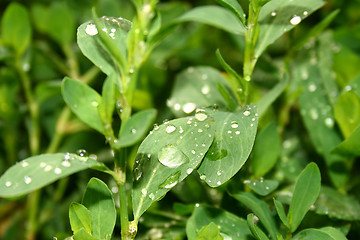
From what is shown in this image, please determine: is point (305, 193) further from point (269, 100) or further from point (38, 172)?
point (38, 172)

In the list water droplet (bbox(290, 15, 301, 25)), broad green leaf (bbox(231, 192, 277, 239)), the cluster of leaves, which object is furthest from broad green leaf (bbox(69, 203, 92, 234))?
water droplet (bbox(290, 15, 301, 25))

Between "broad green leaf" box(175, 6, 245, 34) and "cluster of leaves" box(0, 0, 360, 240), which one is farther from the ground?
"broad green leaf" box(175, 6, 245, 34)

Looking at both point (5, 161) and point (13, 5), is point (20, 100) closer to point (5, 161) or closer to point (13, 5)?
point (5, 161)

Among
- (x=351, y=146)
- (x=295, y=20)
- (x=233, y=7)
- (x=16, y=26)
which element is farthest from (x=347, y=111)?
(x=16, y=26)

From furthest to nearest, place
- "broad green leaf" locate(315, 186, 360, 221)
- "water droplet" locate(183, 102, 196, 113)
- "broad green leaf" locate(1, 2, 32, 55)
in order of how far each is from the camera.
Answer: "broad green leaf" locate(1, 2, 32, 55)
"water droplet" locate(183, 102, 196, 113)
"broad green leaf" locate(315, 186, 360, 221)

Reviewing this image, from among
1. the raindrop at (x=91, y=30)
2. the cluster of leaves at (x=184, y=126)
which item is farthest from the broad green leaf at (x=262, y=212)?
the raindrop at (x=91, y=30)

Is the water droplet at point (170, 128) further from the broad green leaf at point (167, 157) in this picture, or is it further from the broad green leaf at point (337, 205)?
the broad green leaf at point (337, 205)

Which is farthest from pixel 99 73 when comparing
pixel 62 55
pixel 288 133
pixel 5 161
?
pixel 288 133

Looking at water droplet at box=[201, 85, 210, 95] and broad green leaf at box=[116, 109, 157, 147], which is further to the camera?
water droplet at box=[201, 85, 210, 95]

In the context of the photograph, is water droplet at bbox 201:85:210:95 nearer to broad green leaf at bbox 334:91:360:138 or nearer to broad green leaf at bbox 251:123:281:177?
broad green leaf at bbox 251:123:281:177
